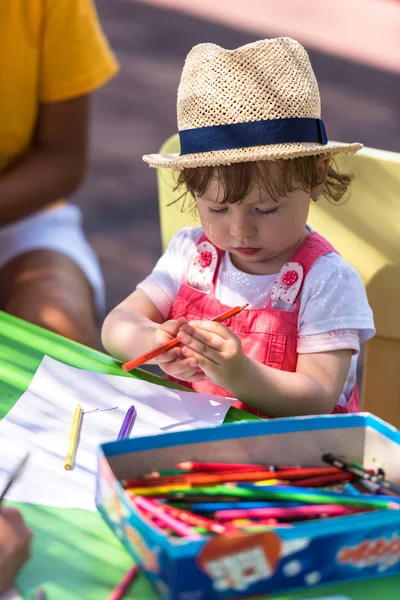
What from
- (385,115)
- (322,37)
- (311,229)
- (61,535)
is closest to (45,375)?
(61,535)

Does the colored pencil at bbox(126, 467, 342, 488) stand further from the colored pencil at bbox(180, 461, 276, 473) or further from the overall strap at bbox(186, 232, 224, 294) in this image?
the overall strap at bbox(186, 232, 224, 294)

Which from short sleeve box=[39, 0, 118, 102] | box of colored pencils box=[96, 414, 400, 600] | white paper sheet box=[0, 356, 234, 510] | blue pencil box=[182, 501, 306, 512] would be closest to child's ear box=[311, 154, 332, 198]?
white paper sheet box=[0, 356, 234, 510]

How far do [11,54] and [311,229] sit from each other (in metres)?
0.80

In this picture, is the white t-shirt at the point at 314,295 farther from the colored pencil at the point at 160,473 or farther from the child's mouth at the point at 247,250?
the colored pencil at the point at 160,473

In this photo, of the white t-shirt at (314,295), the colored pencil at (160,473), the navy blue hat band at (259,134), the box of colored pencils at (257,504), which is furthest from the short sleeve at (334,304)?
the colored pencil at (160,473)

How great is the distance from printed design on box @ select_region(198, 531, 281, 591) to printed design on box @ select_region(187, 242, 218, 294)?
688mm

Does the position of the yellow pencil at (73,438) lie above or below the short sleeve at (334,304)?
below

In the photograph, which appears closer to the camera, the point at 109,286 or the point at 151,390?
the point at 151,390

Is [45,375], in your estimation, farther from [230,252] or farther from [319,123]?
[319,123]

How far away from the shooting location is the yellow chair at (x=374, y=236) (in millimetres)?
1483

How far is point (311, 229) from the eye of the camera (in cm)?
146

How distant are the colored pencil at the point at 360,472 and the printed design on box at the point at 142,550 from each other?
0.25 metres

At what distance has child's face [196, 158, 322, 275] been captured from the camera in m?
1.27

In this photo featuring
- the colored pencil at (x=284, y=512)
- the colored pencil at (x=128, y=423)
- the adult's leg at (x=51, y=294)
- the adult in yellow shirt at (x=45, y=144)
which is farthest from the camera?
the adult in yellow shirt at (x=45, y=144)
